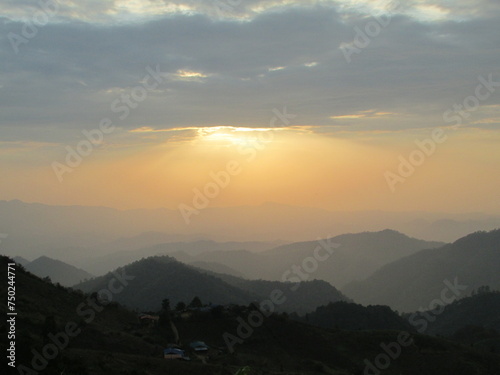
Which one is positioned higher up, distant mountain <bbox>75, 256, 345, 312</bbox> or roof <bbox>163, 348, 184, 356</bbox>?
distant mountain <bbox>75, 256, 345, 312</bbox>

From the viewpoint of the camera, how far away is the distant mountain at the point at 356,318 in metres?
108

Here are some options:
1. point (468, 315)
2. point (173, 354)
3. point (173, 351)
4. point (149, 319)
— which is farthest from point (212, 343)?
point (468, 315)

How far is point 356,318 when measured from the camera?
112812 mm

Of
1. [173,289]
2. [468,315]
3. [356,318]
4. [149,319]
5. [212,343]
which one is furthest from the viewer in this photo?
[173,289]

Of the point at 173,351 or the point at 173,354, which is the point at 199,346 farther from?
the point at 173,354

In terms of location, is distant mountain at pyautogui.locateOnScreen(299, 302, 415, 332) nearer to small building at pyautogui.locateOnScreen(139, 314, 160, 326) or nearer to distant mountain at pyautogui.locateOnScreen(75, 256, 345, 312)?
distant mountain at pyautogui.locateOnScreen(75, 256, 345, 312)

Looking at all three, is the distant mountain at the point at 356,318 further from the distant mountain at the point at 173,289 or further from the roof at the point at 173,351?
the roof at the point at 173,351

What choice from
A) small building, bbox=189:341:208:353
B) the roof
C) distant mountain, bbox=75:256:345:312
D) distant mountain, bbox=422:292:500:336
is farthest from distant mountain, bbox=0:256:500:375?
distant mountain, bbox=75:256:345:312

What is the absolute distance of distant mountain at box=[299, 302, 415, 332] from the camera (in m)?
108

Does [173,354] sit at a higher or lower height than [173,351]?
lower

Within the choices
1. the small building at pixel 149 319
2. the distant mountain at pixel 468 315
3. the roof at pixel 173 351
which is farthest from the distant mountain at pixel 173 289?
the roof at pixel 173 351

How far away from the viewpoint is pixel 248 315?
6725 cm

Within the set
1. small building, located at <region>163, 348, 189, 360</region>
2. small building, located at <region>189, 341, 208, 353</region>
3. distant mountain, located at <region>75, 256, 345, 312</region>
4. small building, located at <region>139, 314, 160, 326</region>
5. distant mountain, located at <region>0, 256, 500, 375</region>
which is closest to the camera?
distant mountain, located at <region>0, 256, 500, 375</region>

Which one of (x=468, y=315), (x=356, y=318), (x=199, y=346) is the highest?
A: (x=199, y=346)
